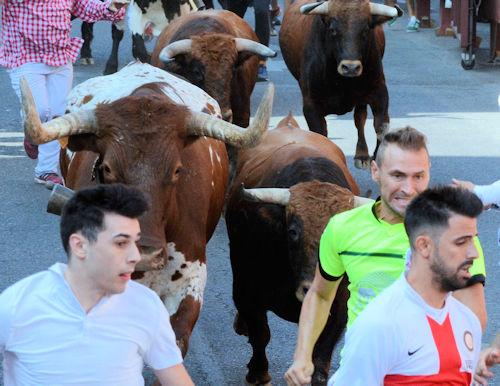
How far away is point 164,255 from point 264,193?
0.78m

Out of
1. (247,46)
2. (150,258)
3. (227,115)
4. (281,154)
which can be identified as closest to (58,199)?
(150,258)

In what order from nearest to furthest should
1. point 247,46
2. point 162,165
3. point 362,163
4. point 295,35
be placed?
point 162,165
point 247,46
point 362,163
point 295,35

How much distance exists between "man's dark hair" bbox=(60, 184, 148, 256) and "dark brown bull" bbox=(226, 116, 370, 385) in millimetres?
2084

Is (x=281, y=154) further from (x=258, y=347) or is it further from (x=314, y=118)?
(x=314, y=118)

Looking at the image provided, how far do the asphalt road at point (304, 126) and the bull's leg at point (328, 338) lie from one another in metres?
0.61

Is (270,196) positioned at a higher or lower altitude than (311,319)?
lower

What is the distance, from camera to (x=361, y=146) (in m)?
12.6

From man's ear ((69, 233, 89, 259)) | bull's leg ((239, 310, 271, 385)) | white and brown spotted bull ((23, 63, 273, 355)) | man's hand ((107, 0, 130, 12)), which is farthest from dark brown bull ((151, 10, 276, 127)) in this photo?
man's ear ((69, 233, 89, 259))

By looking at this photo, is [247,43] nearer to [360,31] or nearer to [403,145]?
[360,31]

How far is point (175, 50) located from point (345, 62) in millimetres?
1575

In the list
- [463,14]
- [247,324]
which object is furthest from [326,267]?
[463,14]

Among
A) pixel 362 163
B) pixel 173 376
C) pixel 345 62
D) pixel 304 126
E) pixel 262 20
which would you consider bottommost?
pixel 304 126

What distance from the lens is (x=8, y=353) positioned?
14.8 feet

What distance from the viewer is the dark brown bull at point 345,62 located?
38.7 feet
